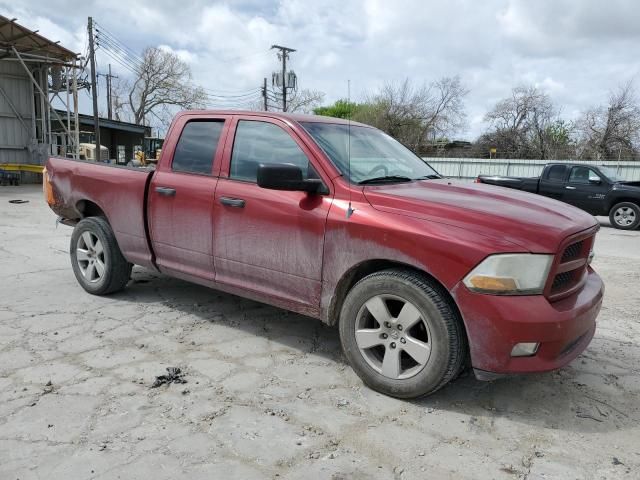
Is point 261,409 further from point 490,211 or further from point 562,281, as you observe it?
point 562,281

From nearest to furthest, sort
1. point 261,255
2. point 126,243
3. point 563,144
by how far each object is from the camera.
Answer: point 261,255 → point 126,243 → point 563,144

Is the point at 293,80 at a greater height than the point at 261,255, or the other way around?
the point at 293,80

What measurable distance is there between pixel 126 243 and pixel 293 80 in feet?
113

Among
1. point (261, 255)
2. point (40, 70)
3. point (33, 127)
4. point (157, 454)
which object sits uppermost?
point (40, 70)

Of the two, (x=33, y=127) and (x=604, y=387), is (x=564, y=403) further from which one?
(x=33, y=127)

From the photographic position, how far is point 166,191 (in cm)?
421

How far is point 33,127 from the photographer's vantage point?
20.3 meters

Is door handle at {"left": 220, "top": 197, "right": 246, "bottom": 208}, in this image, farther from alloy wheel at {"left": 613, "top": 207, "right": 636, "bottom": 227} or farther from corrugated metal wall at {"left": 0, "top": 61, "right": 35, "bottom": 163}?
corrugated metal wall at {"left": 0, "top": 61, "right": 35, "bottom": 163}

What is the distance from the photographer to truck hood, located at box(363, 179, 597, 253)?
9.09ft

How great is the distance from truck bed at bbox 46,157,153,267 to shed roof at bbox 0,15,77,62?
15.4m

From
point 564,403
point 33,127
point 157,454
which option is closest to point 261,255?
point 157,454

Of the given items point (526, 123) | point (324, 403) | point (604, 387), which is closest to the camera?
point (324, 403)

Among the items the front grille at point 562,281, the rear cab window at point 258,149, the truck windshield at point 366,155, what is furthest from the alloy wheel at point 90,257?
the front grille at point 562,281

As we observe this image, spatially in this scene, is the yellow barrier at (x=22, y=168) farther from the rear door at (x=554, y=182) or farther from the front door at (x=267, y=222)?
the front door at (x=267, y=222)
